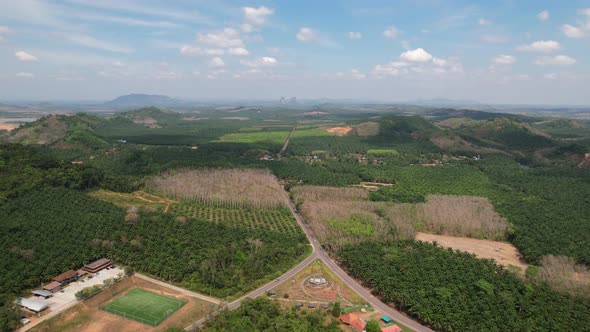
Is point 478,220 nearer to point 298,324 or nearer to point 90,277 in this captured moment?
point 298,324

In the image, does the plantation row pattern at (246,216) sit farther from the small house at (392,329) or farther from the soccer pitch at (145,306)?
the small house at (392,329)

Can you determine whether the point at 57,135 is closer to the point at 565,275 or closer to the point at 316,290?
the point at 316,290

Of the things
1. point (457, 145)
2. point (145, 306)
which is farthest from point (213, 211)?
point (457, 145)

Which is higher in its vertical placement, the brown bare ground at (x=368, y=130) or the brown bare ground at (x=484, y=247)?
the brown bare ground at (x=368, y=130)

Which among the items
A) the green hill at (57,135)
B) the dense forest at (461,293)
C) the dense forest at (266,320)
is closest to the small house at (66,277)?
the dense forest at (266,320)

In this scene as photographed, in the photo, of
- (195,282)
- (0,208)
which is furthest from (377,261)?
(0,208)

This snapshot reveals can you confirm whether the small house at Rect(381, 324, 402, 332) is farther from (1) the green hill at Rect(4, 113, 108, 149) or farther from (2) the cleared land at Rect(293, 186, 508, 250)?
(1) the green hill at Rect(4, 113, 108, 149)
